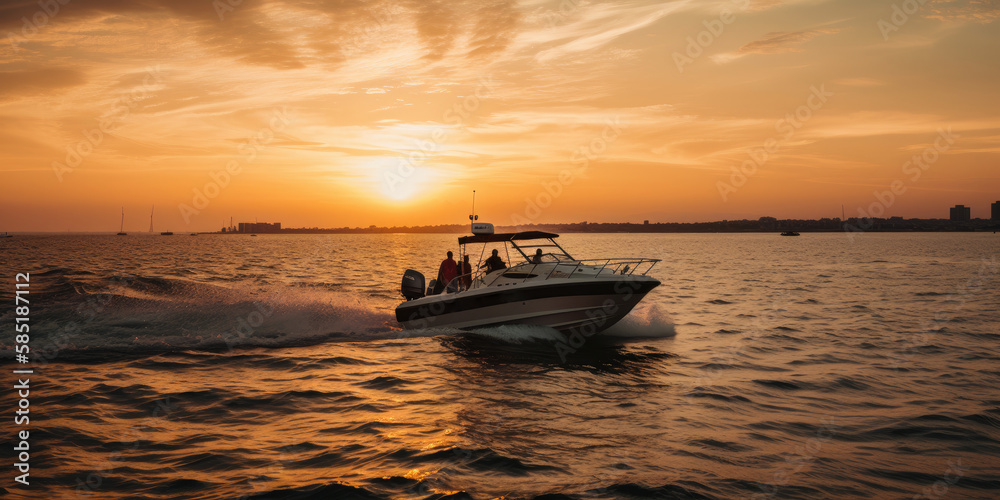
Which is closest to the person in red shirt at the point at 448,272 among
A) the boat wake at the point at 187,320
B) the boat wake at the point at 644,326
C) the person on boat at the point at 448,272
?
the person on boat at the point at 448,272

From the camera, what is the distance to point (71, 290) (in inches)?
931

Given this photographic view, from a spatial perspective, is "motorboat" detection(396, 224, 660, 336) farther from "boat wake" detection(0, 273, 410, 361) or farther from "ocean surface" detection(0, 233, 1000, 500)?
"boat wake" detection(0, 273, 410, 361)

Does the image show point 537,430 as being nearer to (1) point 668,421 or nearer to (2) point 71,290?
(1) point 668,421

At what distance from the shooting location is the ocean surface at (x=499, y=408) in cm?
644

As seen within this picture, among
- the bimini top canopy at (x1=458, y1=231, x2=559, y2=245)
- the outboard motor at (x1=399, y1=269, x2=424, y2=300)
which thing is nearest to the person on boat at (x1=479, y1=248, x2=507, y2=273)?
the bimini top canopy at (x1=458, y1=231, x2=559, y2=245)

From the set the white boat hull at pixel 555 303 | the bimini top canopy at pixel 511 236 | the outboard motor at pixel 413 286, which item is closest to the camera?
the white boat hull at pixel 555 303

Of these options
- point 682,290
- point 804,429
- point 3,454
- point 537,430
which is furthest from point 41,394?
point 682,290

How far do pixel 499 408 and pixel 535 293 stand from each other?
18.1ft

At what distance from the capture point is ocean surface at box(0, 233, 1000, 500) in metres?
6.44

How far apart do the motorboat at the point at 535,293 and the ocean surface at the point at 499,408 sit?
0.59m

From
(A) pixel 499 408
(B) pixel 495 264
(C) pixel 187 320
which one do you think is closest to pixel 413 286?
(B) pixel 495 264

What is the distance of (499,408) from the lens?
9398 millimetres

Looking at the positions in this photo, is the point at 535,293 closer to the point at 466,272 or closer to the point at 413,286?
the point at 466,272

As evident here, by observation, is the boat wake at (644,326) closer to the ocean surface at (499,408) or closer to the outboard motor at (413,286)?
the ocean surface at (499,408)
